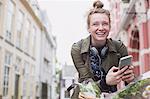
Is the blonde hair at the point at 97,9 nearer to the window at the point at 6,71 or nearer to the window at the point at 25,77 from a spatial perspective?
the window at the point at 6,71

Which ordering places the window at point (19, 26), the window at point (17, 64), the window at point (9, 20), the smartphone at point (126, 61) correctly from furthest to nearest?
the window at point (19, 26), the window at point (17, 64), the window at point (9, 20), the smartphone at point (126, 61)

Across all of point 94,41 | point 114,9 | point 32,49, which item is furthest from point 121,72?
point 32,49

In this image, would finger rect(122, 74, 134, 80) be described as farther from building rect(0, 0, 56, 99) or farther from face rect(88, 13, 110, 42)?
building rect(0, 0, 56, 99)

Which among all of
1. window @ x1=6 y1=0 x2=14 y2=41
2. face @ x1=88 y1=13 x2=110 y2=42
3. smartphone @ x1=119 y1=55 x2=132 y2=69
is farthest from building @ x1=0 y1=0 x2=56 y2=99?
smartphone @ x1=119 y1=55 x2=132 y2=69

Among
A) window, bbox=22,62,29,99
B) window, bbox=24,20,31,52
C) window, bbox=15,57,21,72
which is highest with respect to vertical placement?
window, bbox=24,20,31,52

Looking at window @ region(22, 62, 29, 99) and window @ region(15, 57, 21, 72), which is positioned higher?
window @ region(15, 57, 21, 72)

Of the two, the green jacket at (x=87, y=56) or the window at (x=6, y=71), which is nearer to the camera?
the green jacket at (x=87, y=56)

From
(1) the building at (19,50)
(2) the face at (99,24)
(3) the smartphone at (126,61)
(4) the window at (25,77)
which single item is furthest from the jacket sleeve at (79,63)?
(4) the window at (25,77)

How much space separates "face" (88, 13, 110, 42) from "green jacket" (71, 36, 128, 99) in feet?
0.37

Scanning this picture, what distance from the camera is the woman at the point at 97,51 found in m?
1.54

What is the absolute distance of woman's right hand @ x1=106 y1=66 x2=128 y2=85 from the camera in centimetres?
138


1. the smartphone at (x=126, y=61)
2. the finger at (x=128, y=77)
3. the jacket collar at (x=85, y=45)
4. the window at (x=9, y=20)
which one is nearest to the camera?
the smartphone at (x=126, y=61)

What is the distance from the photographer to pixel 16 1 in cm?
1861

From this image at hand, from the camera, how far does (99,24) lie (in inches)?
60.6
